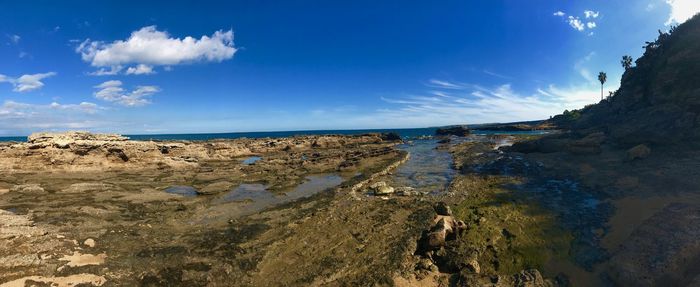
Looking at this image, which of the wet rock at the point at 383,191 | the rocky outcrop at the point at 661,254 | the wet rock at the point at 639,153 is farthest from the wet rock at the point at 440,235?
the wet rock at the point at 639,153

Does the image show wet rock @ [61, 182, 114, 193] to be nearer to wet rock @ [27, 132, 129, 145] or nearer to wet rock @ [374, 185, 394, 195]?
wet rock @ [27, 132, 129, 145]

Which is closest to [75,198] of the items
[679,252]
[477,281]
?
[477,281]

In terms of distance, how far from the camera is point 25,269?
46.0ft

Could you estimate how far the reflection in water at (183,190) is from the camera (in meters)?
30.1

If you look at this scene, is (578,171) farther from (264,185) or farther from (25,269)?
(25,269)

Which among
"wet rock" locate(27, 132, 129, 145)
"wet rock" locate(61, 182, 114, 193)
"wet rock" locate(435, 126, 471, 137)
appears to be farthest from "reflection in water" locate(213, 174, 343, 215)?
"wet rock" locate(435, 126, 471, 137)

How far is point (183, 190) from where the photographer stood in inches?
1249

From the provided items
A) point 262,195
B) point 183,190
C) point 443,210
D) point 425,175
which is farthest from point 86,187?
point 425,175

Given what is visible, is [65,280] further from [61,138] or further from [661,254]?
[61,138]

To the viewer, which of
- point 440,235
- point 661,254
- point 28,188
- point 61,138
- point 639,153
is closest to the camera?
point 661,254

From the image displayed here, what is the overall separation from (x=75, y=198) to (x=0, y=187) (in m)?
8.86

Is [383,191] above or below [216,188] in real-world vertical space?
above

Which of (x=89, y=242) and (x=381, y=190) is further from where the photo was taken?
(x=381, y=190)

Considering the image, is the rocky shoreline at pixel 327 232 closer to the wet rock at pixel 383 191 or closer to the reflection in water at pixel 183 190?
the wet rock at pixel 383 191
